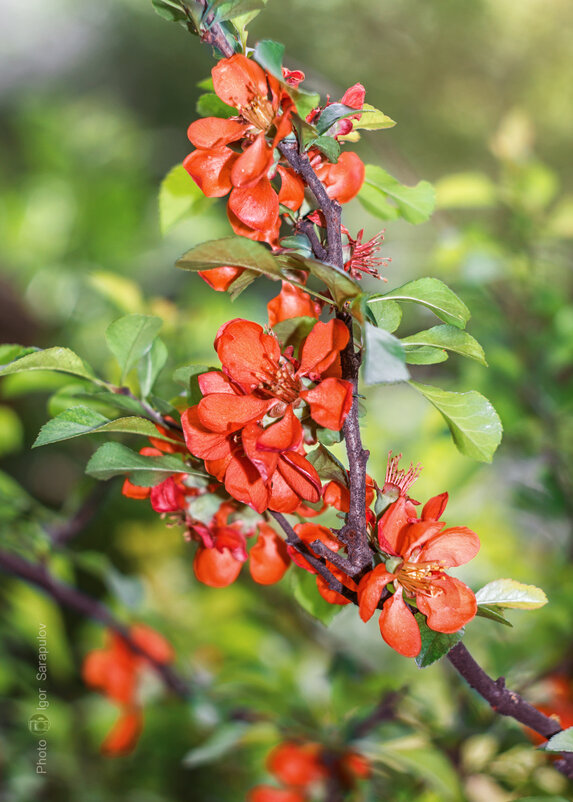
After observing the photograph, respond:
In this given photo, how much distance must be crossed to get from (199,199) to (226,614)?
29.3 inches

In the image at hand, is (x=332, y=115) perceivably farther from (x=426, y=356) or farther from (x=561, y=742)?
(x=561, y=742)

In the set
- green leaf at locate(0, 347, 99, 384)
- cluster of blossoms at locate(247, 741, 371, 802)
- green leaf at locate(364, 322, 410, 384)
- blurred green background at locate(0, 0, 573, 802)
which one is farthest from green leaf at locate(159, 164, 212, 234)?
cluster of blossoms at locate(247, 741, 371, 802)

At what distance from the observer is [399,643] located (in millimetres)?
288

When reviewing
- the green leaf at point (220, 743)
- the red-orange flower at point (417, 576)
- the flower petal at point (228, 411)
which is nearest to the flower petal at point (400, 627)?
the red-orange flower at point (417, 576)

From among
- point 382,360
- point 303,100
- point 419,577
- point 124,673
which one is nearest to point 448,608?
point 419,577

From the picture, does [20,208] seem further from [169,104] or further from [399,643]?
[399,643]

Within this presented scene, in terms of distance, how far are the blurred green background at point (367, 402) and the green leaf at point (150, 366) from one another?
10 centimetres

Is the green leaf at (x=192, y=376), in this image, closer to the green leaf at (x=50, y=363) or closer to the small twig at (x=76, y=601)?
the green leaf at (x=50, y=363)

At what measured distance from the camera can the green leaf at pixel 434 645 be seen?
286 millimetres

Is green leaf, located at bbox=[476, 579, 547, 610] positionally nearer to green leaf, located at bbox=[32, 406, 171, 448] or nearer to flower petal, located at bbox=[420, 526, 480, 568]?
flower petal, located at bbox=[420, 526, 480, 568]

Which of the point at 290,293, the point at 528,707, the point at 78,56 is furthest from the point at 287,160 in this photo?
the point at 78,56

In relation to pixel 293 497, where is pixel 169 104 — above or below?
above

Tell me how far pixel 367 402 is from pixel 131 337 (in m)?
0.66

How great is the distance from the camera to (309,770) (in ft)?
2.05
